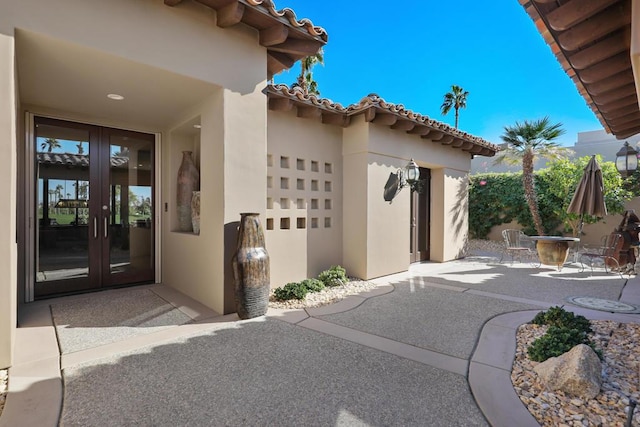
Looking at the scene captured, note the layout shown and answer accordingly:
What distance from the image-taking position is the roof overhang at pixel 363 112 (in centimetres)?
649

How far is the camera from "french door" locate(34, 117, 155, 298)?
6055mm

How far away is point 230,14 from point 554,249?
1048 centimetres

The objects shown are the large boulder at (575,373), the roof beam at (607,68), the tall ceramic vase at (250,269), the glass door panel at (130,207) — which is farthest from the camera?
the glass door panel at (130,207)

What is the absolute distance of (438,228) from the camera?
35.4 feet

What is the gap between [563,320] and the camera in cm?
443

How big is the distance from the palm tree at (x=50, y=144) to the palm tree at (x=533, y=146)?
1524cm

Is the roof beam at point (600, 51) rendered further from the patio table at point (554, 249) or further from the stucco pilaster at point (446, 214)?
the patio table at point (554, 249)

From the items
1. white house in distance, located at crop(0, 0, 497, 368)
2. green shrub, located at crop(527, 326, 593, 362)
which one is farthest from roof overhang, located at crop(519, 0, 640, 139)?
white house in distance, located at crop(0, 0, 497, 368)

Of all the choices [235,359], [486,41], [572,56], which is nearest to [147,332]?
[235,359]

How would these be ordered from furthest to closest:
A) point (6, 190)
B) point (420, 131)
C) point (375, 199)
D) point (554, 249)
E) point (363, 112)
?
1. point (554, 249)
2. point (420, 131)
3. point (375, 199)
4. point (363, 112)
5. point (6, 190)

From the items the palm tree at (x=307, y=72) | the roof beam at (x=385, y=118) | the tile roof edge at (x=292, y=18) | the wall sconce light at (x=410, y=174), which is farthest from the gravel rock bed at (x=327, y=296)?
the palm tree at (x=307, y=72)

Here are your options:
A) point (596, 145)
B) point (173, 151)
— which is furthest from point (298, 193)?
point (596, 145)

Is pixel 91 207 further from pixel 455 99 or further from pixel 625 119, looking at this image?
pixel 455 99

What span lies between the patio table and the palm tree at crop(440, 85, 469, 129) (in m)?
23.4
